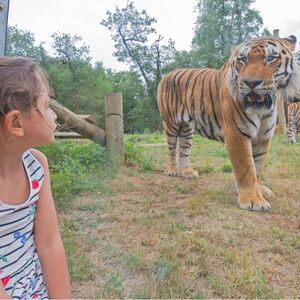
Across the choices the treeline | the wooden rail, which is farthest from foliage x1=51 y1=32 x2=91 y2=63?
the wooden rail

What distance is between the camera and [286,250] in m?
2.24

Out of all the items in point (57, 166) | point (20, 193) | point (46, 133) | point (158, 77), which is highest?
point (158, 77)

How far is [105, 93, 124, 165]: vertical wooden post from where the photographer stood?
15.7 ft

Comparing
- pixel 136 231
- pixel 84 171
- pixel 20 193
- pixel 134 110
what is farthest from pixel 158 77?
pixel 20 193

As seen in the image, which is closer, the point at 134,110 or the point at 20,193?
the point at 20,193

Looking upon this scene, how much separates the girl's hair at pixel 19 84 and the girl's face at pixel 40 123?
0.06 ft

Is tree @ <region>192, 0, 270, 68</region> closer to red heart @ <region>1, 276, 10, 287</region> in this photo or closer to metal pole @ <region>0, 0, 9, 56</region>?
metal pole @ <region>0, 0, 9, 56</region>

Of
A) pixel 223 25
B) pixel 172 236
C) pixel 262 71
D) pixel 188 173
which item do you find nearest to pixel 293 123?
pixel 188 173

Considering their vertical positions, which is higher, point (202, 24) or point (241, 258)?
point (202, 24)

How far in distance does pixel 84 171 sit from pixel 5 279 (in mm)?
3107

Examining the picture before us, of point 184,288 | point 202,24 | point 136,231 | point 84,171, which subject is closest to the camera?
point 184,288

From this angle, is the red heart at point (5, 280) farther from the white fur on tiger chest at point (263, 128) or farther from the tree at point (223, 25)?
the tree at point (223, 25)

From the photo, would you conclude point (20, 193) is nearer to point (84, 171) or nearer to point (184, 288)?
point (184, 288)

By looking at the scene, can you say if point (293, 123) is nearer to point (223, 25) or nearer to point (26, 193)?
point (223, 25)
